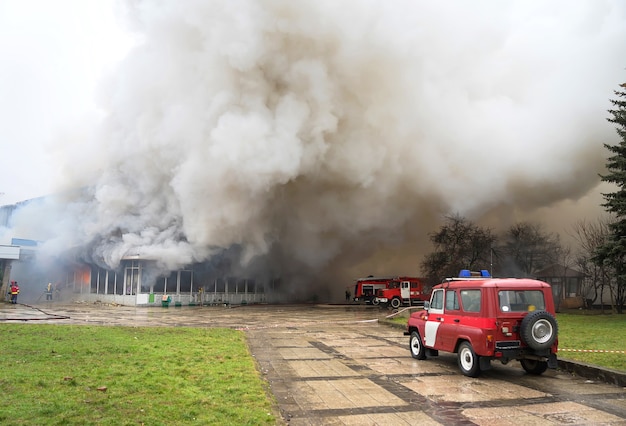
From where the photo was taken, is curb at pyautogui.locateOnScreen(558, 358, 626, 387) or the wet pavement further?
curb at pyautogui.locateOnScreen(558, 358, 626, 387)

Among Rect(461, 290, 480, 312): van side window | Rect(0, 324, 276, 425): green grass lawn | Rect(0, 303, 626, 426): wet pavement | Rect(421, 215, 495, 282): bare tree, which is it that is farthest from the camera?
Rect(421, 215, 495, 282): bare tree

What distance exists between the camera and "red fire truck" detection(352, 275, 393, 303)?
137 feet

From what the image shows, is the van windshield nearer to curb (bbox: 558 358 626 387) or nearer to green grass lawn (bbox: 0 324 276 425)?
curb (bbox: 558 358 626 387)

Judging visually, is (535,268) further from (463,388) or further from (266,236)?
(463,388)

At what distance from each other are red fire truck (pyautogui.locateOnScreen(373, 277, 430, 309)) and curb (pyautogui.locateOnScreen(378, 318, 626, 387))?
1159 inches

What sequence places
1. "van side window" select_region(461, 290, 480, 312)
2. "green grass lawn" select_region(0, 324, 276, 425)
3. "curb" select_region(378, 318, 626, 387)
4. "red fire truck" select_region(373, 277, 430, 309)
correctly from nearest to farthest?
"green grass lawn" select_region(0, 324, 276, 425), "curb" select_region(378, 318, 626, 387), "van side window" select_region(461, 290, 480, 312), "red fire truck" select_region(373, 277, 430, 309)

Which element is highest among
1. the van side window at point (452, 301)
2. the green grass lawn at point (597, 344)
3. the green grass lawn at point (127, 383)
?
the van side window at point (452, 301)

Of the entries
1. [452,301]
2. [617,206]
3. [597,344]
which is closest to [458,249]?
[617,206]

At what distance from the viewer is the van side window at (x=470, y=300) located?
9094 millimetres

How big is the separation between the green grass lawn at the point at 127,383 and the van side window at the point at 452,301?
169 inches

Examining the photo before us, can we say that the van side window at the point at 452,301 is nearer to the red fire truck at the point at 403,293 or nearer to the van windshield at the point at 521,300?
the van windshield at the point at 521,300

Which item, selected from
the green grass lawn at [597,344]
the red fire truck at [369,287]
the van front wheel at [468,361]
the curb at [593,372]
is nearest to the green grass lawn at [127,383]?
the van front wheel at [468,361]

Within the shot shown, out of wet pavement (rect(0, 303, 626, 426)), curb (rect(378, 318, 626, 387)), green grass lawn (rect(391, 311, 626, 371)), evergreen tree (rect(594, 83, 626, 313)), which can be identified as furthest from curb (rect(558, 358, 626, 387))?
evergreen tree (rect(594, 83, 626, 313))

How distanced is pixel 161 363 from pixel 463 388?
226 inches
